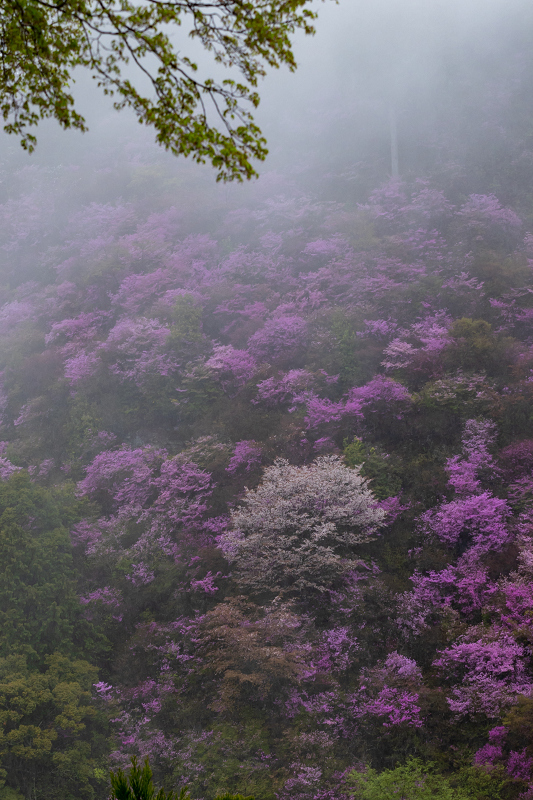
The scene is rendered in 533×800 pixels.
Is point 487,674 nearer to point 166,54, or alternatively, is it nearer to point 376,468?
point 376,468

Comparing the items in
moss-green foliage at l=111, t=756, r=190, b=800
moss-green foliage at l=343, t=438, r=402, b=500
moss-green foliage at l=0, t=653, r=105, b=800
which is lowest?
moss-green foliage at l=0, t=653, r=105, b=800

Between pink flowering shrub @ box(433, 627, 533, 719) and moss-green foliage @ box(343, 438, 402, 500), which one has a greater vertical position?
moss-green foliage @ box(343, 438, 402, 500)

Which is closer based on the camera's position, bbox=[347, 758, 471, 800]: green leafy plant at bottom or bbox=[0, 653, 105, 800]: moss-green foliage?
bbox=[347, 758, 471, 800]: green leafy plant at bottom

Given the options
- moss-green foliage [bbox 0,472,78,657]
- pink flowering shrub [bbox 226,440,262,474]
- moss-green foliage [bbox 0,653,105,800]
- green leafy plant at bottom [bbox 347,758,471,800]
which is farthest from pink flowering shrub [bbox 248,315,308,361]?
green leafy plant at bottom [bbox 347,758,471,800]

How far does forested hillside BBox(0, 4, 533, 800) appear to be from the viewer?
6.68 m

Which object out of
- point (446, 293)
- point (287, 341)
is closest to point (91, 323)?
point (287, 341)

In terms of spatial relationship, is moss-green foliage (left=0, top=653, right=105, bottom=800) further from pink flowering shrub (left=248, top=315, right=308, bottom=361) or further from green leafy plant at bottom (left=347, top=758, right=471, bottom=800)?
pink flowering shrub (left=248, top=315, right=308, bottom=361)

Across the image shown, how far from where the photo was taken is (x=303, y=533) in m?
8.34

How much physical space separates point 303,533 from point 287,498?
0.66m

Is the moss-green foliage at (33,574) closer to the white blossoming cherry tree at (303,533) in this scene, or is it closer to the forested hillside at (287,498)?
the forested hillside at (287,498)

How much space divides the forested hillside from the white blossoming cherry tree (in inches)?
1.9

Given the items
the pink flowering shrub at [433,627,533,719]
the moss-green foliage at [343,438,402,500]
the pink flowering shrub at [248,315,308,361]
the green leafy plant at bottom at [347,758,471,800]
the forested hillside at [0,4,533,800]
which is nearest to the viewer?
the green leafy plant at bottom at [347,758,471,800]

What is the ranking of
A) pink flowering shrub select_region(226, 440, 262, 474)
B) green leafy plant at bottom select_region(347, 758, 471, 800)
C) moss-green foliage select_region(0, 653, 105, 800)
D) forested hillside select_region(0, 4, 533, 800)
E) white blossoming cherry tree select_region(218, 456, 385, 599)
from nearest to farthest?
1. green leafy plant at bottom select_region(347, 758, 471, 800)
2. moss-green foliage select_region(0, 653, 105, 800)
3. forested hillside select_region(0, 4, 533, 800)
4. white blossoming cherry tree select_region(218, 456, 385, 599)
5. pink flowering shrub select_region(226, 440, 262, 474)

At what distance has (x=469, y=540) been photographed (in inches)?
321
